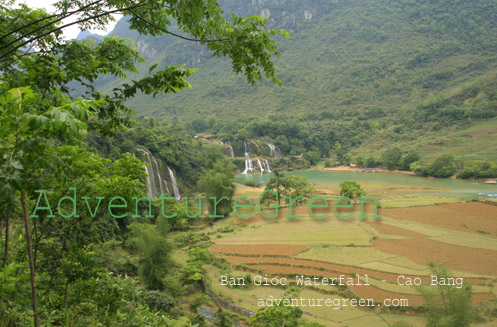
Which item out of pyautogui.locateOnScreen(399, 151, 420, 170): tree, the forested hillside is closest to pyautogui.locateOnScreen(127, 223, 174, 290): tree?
pyautogui.locateOnScreen(399, 151, 420, 170): tree

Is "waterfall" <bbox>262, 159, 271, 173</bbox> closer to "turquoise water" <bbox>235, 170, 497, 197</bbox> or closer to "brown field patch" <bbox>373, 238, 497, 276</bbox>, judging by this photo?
"turquoise water" <bbox>235, 170, 497, 197</bbox>

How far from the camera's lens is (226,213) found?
2528 cm

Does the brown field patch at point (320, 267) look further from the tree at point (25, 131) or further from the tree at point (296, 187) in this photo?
the tree at point (25, 131)

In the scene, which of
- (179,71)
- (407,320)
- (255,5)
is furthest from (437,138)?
(255,5)

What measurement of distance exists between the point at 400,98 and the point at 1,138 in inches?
3786

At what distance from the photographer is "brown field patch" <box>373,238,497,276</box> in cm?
1350

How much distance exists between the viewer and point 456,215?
70.7ft

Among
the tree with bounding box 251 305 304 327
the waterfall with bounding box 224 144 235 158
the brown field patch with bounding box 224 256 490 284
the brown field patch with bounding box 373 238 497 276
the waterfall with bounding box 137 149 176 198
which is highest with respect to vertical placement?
the waterfall with bounding box 224 144 235 158

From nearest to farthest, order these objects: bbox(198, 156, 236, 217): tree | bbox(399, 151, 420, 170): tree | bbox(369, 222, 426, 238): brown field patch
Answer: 1. bbox(369, 222, 426, 238): brown field patch
2. bbox(198, 156, 236, 217): tree
3. bbox(399, 151, 420, 170): tree

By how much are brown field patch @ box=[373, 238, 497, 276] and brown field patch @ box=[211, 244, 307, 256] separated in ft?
14.5

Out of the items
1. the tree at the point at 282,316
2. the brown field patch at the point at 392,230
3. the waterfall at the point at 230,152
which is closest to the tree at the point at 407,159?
the waterfall at the point at 230,152

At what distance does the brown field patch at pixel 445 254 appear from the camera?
531 inches

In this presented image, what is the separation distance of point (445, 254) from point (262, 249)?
897 cm

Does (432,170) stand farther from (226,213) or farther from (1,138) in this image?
(1,138)
